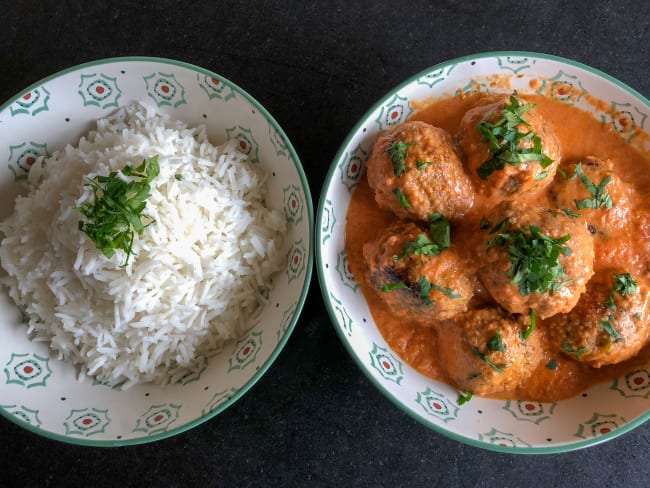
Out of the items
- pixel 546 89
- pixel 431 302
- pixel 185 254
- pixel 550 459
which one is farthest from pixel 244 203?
pixel 550 459

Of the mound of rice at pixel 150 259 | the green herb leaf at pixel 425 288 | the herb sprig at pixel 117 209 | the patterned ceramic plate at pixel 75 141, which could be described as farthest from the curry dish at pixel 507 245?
the herb sprig at pixel 117 209

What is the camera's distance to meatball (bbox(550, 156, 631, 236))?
253 cm

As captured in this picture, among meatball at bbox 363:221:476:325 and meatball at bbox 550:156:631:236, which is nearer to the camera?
meatball at bbox 363:221:476:325

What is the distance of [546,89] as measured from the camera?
8.80 ft

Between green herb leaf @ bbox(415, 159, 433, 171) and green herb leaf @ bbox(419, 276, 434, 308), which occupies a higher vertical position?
green herb leaf @ bbox(415, 159, 433, 171)

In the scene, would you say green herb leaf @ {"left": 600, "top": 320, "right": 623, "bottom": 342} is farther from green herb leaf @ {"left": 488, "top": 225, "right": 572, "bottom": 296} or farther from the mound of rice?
the mound of rice

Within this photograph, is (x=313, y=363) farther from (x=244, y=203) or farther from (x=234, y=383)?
(x=244, y=203)

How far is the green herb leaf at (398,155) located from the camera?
2379 millimetres

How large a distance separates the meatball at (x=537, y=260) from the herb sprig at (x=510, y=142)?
0.20 meters

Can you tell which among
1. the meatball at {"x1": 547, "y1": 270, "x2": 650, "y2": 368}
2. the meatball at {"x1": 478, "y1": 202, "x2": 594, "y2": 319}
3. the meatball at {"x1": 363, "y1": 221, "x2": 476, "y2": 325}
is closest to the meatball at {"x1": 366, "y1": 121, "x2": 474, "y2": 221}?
the meatball at {"x1": 363, "y1": 221, "x2": 476, "y2": 325}

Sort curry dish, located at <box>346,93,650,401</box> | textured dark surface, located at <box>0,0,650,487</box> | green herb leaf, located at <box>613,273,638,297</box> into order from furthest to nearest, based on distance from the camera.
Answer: textured dark surface, located at <box>0,0,650,487</box>
green herb leaf, located at <box>613,273,638,297</box>
curry dish, located at <box>346,93,650,401</box>

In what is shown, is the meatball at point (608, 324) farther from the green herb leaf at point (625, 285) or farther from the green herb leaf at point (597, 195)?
the green herb leaf at point (597, 195)

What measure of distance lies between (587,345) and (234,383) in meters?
1.63

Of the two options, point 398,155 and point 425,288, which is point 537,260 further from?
point 398,155
